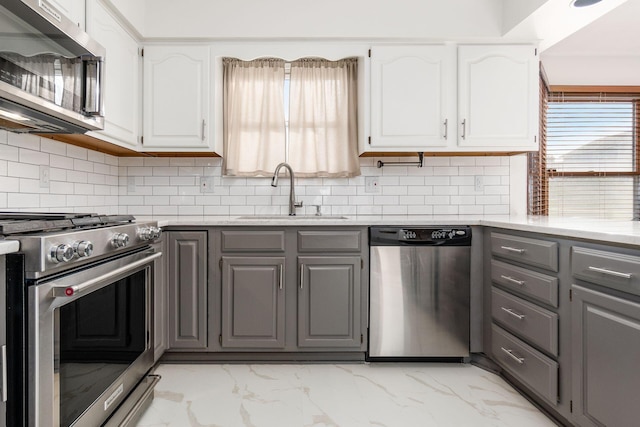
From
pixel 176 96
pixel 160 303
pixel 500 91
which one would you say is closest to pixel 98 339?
pixel 160 303

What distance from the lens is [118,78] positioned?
2289mm

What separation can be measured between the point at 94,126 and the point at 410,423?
197 cm

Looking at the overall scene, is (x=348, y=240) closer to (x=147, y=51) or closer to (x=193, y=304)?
Result: (x=193, y=304)

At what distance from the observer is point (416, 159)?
116 inches

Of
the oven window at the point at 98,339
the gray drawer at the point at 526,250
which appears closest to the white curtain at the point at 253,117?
the oven window at the point at 98,339

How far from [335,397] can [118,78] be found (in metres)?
2.24

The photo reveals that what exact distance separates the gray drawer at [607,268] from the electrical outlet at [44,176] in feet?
8.71

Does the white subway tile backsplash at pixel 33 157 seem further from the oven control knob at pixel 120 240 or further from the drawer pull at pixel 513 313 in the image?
the drawer pull at pixel 513 313

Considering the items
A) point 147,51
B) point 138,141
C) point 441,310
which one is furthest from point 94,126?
point 441,310

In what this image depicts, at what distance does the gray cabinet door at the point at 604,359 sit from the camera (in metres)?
1.25

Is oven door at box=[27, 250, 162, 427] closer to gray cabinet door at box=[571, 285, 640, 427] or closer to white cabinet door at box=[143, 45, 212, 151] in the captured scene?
white cabinet door at box=[143, 45, 212, 151]

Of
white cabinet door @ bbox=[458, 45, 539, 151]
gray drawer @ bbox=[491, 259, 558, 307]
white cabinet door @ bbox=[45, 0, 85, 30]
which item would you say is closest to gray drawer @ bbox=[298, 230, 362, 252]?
gray drawer @ bbox=[491, 259, 558, 307]

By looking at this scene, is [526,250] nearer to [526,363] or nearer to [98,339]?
[526,363]

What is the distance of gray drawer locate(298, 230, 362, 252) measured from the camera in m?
2.29
